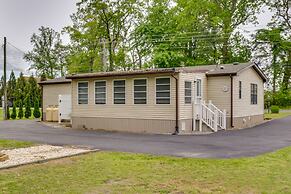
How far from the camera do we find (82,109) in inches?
716

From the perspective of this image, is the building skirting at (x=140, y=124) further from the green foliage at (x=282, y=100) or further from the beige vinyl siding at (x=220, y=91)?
the green foliage at (x=282, y=100)

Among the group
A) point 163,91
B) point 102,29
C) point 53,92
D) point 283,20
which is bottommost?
point 163,91

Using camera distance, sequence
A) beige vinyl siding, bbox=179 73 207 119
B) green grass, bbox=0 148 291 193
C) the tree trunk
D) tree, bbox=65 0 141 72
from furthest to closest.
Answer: the tree trunk
tree, bbox=65 0 141 72
beige vinyl siding, bbox=179 73 207 119
green grass, bbox=0 148 291 193

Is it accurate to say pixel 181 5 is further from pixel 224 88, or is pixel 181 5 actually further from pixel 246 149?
pixel 246 149

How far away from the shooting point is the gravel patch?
791 cm

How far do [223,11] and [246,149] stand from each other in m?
26.2

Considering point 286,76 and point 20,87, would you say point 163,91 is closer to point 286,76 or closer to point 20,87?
point 286,76

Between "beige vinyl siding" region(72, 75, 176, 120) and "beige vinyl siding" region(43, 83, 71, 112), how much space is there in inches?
157

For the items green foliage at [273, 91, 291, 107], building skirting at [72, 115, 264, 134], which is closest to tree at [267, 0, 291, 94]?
green foliage at [273, 91, 291, 107]

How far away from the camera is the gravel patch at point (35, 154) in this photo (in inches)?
311

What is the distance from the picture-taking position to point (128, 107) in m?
16.4

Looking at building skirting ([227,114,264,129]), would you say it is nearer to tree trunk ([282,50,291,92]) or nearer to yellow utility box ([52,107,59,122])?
yellow utility box ([52,107,59,122])

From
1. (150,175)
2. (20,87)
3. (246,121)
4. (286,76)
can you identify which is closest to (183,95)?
(246,121)

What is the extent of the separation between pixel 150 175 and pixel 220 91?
38.7ft
